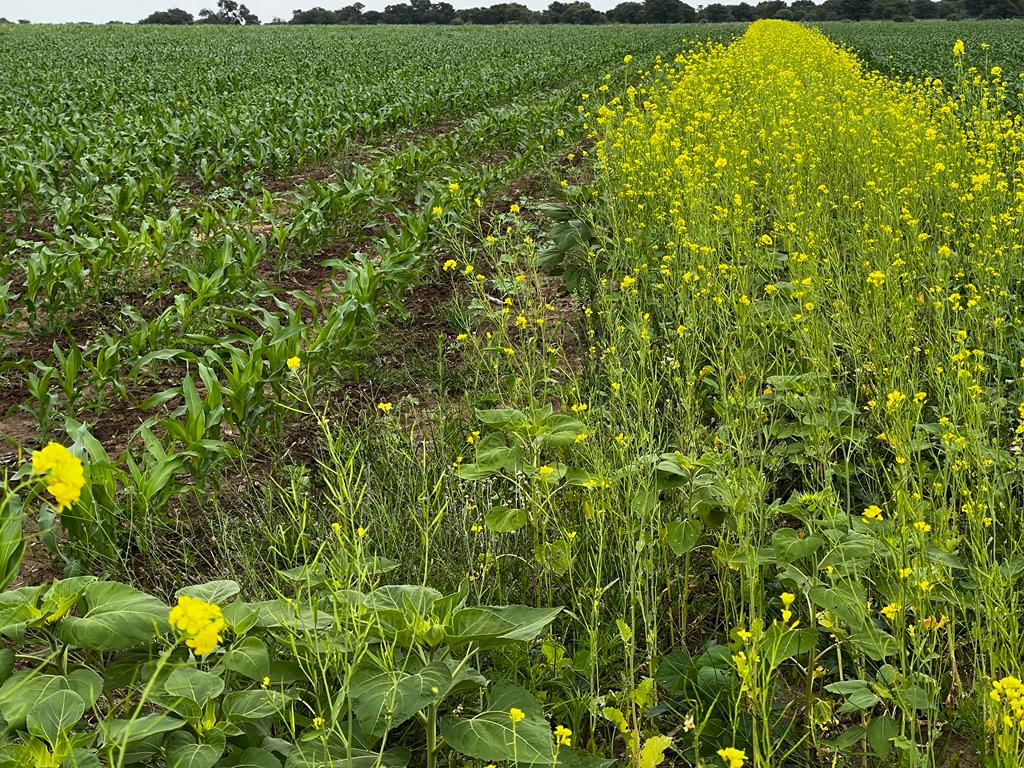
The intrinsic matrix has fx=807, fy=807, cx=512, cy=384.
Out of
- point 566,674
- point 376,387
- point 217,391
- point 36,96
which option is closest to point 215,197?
point 376,387

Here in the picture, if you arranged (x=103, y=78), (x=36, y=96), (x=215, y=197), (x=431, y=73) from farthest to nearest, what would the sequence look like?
(x=431, y=73)
(x=103, y=78)
(x=36, y=96)
(x=215, y=197)

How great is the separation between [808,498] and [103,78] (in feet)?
75.7

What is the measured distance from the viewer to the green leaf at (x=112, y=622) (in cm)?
170

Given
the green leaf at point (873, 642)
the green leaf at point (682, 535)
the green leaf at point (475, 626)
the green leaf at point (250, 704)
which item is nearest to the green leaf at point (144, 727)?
the green leaf at point (250, 704)

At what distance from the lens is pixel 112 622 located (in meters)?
1.72

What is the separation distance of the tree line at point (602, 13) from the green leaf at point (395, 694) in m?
81.2

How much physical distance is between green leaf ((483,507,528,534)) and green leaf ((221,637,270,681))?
87cm

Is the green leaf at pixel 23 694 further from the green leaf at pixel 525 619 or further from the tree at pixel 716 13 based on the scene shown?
the tree at pixel 716 13

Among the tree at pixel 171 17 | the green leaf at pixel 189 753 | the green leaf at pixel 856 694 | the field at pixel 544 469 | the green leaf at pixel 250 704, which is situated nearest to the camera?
the green leaf at pixel 189 753

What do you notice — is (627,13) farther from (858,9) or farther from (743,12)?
(858,9)

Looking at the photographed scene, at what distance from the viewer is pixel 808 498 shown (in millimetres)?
2289

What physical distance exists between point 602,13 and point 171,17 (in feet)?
137

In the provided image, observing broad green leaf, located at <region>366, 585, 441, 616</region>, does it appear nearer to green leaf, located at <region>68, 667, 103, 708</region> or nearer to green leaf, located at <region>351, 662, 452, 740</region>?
green leaf, located at <region>351, 662, 452, 740</region>

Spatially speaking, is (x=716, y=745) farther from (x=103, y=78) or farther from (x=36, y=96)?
(x=103, y=78)
